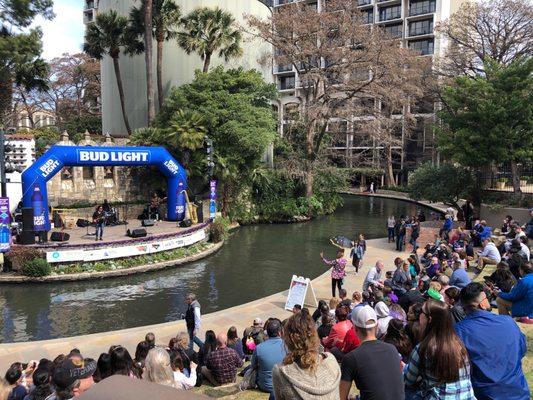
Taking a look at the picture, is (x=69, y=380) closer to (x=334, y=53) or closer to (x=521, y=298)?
(x=521, y=298)

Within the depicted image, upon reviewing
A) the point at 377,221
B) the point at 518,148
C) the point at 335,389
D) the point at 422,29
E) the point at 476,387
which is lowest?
the point at 377,221

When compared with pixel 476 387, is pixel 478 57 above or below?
above

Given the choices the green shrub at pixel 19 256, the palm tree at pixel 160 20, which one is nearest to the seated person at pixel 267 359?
the green shrub at pixel 19 256

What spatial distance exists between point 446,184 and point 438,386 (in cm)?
2729

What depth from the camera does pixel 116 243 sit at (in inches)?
765

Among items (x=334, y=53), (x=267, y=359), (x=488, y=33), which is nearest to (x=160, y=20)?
(x=334, y=53)

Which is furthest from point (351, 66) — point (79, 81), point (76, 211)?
point (79, 81)

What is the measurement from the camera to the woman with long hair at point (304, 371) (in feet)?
10.9

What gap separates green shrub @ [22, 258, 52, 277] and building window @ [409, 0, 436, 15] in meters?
60.0

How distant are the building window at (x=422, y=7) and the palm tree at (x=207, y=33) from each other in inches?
1450

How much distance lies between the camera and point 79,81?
199 feet

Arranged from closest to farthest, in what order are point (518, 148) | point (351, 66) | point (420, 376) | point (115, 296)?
point (420, 376) < point (115, 296) < point (518, 148) < point (351, 66)

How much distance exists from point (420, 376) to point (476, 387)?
58cm

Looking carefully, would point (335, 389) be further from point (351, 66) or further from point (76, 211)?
point (351, 66)
